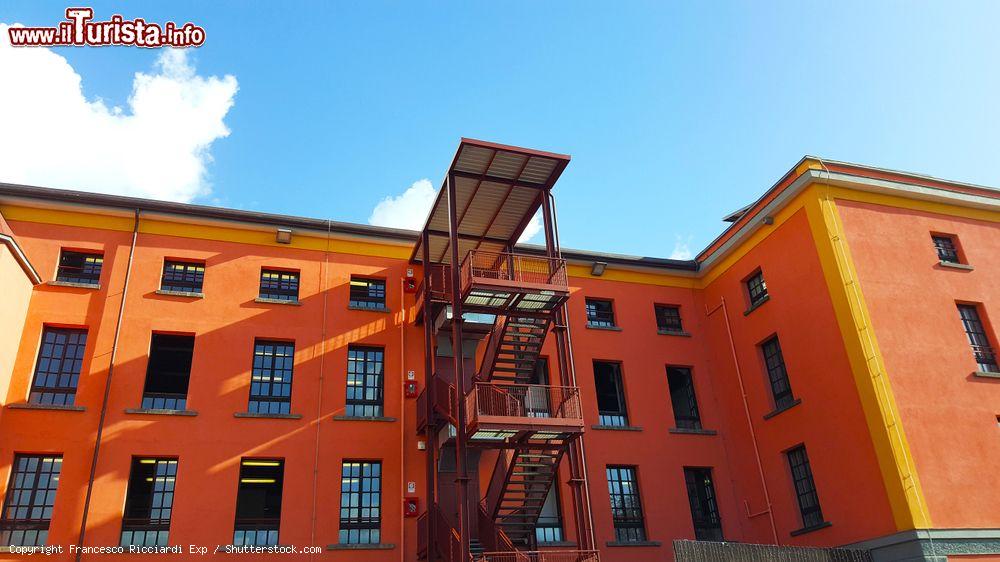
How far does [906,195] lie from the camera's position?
23.6m

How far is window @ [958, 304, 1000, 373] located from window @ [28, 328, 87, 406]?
1010 inches

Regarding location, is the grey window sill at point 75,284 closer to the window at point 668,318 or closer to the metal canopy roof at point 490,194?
the metal canopy roof at point 490,194

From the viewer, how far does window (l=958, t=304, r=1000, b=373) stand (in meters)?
22.0

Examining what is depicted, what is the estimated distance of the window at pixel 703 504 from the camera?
24.0m

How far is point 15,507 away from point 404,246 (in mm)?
12900

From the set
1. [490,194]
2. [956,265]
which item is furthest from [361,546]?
[956,265]

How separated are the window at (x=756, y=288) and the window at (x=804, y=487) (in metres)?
5.10

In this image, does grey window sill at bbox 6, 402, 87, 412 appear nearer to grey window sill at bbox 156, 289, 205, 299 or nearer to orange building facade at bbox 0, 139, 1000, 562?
orange building facade at bbox 0, 139, 1000, 562

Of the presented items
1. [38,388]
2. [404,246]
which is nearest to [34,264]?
[38,388]

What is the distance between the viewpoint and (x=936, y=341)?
70.3 feet

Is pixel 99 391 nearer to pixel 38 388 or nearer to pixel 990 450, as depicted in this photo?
pixel 38 388

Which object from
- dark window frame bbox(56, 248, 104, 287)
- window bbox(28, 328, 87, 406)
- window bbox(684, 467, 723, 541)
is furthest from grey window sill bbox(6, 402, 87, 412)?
window bbox(684, 467, 723, 541)

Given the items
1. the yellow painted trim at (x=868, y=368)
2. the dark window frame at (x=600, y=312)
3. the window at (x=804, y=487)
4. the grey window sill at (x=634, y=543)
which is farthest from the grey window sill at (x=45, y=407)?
the yellow painted trim at (x=868, y=368)

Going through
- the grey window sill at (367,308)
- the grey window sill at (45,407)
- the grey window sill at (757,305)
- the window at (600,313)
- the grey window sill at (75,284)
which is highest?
the window at (600,313)
